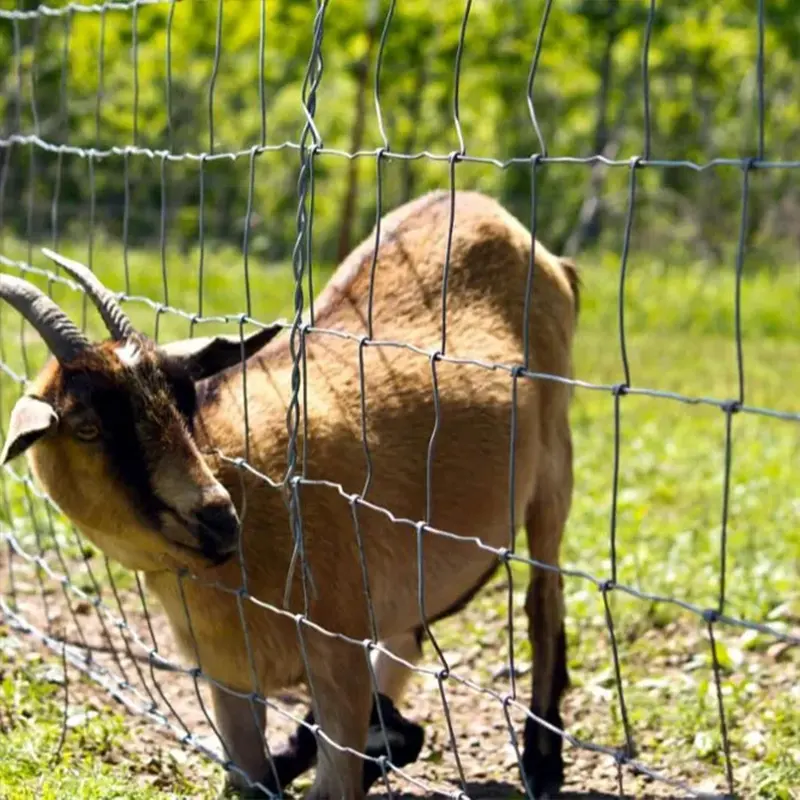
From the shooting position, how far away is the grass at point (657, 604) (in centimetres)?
369

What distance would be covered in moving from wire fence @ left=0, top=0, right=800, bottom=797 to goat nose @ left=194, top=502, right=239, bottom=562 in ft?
0.41

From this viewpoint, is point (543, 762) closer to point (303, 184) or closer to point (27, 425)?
point (27, 425)

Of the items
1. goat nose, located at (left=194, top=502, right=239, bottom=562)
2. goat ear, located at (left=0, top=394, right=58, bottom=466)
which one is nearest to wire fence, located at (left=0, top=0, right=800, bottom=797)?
goat nose, located at (left=194, top=502, right=239, bottom=562)

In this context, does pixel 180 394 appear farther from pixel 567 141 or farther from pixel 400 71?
pixel 567 141

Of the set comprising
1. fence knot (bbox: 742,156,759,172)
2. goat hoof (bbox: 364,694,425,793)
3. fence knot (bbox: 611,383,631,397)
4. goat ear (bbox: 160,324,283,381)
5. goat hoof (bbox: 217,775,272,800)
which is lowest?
goat hoof (bbox: 217,775,272,800)

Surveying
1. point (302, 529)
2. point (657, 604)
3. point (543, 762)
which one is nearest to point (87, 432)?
point (302, 529)

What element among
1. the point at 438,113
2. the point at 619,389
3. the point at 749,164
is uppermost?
the point at 438,113

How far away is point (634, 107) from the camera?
67.4ft

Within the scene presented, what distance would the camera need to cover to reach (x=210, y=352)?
3516mm

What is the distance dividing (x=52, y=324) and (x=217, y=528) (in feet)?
2.07

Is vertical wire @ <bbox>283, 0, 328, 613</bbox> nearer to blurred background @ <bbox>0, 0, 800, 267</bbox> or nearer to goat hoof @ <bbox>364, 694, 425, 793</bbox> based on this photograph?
goat hoof @ <bbox>364, 694, 425, 793</bbox>

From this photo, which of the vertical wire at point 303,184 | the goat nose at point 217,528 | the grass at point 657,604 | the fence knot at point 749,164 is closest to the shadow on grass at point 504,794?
the grass at point 657,604

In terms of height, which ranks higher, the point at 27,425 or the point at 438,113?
the point at 438,113

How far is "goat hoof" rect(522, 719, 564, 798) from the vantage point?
3.91 metres
